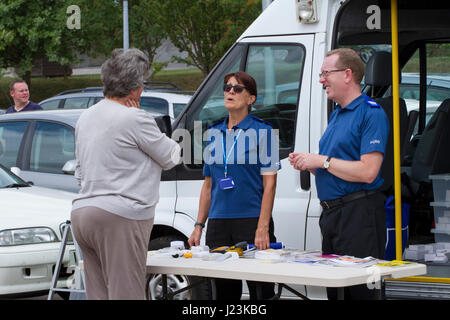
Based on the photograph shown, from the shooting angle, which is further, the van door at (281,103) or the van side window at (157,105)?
the van side window at (157,105)

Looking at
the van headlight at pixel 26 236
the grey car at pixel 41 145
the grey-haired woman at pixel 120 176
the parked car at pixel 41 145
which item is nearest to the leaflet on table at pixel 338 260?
the grey-haired woman at pixel 120 176

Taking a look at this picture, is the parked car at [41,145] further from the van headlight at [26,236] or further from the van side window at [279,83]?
the van side window at [279,83]

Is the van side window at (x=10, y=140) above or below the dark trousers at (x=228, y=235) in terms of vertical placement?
above

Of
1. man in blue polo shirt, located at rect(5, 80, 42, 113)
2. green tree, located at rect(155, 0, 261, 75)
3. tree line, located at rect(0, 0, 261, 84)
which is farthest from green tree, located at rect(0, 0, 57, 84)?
man in blue polo shirt, located at rect(5, 80, 42, 113)

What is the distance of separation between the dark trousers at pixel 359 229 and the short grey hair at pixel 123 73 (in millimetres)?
1277

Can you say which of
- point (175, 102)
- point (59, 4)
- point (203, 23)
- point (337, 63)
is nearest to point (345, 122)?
point (337, 63)

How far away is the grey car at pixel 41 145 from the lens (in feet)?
27.5

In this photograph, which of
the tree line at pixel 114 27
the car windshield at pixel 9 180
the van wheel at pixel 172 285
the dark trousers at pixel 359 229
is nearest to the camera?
the dark trousers at pixel 359 229

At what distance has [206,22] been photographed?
2417 centimetres

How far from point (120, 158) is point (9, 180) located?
3896 mm

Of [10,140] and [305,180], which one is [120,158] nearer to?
[305,180]

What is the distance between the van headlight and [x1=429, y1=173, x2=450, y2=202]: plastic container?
9.48 feet

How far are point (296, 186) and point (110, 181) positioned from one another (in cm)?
181

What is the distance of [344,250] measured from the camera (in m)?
4.53
